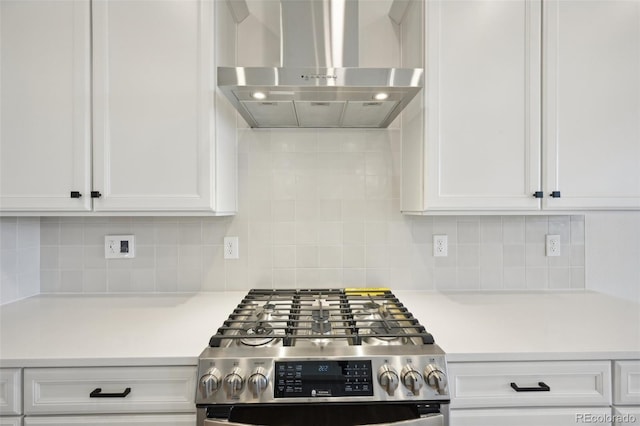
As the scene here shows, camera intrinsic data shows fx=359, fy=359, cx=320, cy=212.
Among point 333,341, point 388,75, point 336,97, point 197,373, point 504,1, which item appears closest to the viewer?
point 197,373

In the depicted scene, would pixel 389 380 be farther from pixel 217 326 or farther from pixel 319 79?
pixel 319 79

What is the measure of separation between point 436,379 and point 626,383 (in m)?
0.65

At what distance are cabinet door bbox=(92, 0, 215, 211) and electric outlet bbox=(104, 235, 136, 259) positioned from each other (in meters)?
0.38

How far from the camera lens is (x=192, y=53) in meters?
Result: 1.45

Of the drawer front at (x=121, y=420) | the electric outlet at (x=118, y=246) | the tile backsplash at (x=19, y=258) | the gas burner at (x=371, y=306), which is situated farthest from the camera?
the electric outlet at (x=118, y=246)

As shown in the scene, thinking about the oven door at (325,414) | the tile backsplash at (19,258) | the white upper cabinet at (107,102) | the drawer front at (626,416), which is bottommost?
the drawer front at (626,416)

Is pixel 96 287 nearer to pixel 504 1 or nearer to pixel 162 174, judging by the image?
pixel 162 174

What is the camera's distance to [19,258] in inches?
67.7

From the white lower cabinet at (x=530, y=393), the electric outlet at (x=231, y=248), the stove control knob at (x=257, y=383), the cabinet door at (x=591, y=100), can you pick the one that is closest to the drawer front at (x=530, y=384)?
the white lower cabinet at (x=530, y=393)

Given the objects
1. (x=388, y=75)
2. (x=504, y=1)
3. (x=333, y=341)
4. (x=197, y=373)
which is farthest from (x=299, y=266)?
(x=504, y=1)

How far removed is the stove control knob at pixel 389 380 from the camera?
40.2 inches

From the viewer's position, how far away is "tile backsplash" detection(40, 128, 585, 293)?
182cm

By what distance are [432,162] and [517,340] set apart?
73 cm

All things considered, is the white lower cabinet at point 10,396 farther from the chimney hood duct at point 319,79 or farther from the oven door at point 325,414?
the chimney hood duct at point 319,79
